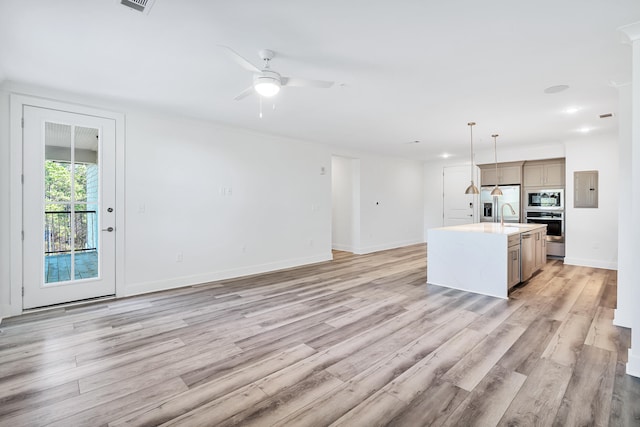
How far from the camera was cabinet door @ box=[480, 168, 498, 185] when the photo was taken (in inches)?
296

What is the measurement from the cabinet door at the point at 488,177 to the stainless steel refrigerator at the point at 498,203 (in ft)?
0.37

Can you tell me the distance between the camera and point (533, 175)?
6.93 m

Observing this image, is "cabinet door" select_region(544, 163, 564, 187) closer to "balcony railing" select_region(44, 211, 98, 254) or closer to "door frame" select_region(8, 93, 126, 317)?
"balcony railing" select_region(44, 211, 98, 254)

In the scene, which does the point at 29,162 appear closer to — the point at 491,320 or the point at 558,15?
the point at 558,15

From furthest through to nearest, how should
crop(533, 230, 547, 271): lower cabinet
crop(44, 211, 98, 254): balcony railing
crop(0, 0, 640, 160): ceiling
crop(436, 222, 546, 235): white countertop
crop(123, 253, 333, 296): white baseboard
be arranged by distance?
1. crop(533, 230, 547, 271): lower cabinet
2. crop(436, 222, 546, 235): white countertop
3. crop(123, 253, 333, 296): white baseboard
4. crop(44, 211, 98, 254): balcony railing
5. crop(0, 0, 640, 160): ceiling

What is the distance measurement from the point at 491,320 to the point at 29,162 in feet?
17.8

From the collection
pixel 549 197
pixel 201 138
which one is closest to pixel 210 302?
pixel 201 138

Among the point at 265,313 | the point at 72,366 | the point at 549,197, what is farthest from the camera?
the point at 549,197

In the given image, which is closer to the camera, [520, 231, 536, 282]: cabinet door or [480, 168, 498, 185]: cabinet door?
[520, 231, 536, 282]: cabinet door

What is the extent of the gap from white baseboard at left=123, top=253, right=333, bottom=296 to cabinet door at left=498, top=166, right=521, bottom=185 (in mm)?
4726

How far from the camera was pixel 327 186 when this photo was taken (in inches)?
265

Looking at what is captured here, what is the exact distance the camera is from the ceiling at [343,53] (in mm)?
2098

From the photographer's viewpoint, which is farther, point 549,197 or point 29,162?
point 549,197

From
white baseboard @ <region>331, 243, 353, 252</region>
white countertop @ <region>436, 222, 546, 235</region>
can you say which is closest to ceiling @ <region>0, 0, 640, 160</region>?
white countertop @ <region>436, 222, 546, 235</region>
